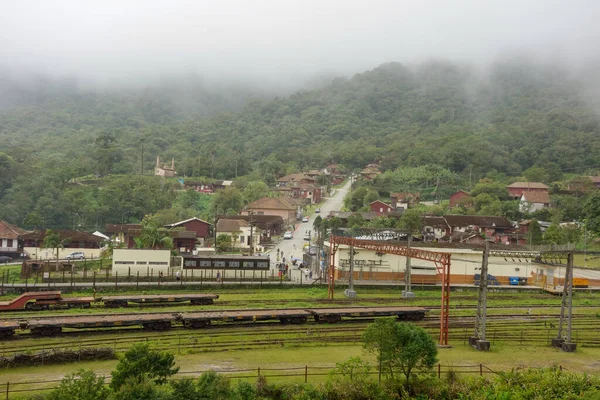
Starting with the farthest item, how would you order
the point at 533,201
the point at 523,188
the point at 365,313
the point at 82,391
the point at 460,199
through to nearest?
the point at 460,199 → the point at 523,188 → the point at 533,201 → the point at 365,313 → the point at 82,391

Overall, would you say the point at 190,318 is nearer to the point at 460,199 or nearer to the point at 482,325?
the point at 482,325

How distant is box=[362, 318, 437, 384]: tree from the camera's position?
17453mm

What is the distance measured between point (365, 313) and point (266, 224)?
119 feet

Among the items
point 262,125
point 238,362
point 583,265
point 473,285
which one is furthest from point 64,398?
point 262,125

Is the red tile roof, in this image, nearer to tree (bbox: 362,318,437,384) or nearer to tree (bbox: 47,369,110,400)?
tree (bbox: 47,369,110,400)

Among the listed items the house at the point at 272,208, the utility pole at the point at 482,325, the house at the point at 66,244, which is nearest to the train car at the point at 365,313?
the utility pole at the point at 482,325

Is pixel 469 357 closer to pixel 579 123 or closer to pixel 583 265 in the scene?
pixel 583 265

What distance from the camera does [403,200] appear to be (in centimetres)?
8294

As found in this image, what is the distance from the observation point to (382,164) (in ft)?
366

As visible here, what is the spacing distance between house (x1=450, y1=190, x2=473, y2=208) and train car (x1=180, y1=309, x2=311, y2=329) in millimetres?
57473

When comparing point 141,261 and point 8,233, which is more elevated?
point 8,233

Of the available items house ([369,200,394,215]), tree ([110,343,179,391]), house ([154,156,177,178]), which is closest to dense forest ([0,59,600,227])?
house ([154,156,177,178])

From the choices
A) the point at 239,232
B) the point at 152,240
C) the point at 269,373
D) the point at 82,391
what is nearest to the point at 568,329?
the point at 269,373

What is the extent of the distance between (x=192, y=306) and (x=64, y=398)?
60.7ft
